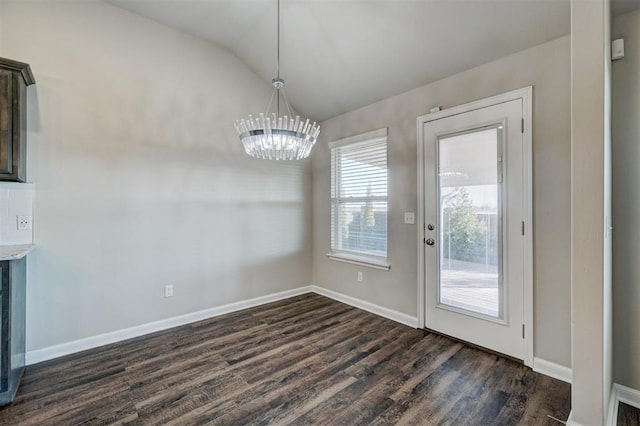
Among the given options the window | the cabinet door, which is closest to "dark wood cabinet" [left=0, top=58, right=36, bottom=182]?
the cabinet door

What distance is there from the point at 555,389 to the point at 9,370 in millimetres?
3763

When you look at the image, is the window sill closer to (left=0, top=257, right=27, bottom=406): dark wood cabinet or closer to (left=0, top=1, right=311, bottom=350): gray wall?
(left=0, top=1, right=311, bottom=350): gray wall

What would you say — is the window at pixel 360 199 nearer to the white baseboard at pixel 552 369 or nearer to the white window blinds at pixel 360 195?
the white window blinds at pixel 360 195

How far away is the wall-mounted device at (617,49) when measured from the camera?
1979mm

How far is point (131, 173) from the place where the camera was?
2.90m

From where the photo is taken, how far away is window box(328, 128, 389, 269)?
3.57m

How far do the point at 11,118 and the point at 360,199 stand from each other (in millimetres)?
3329

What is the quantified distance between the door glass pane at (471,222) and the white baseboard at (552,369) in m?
0.42

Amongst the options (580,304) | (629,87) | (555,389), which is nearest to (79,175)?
(580,304)

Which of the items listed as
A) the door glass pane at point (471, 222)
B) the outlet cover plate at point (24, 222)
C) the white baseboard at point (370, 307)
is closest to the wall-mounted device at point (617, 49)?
the door glass pane at point (471, 222)

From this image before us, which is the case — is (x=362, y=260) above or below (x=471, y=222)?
below

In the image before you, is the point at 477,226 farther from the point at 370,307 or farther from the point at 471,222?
the point at 370,307

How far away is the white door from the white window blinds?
25.7 inches

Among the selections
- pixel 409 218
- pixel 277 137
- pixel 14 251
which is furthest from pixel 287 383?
pixel 14 251
